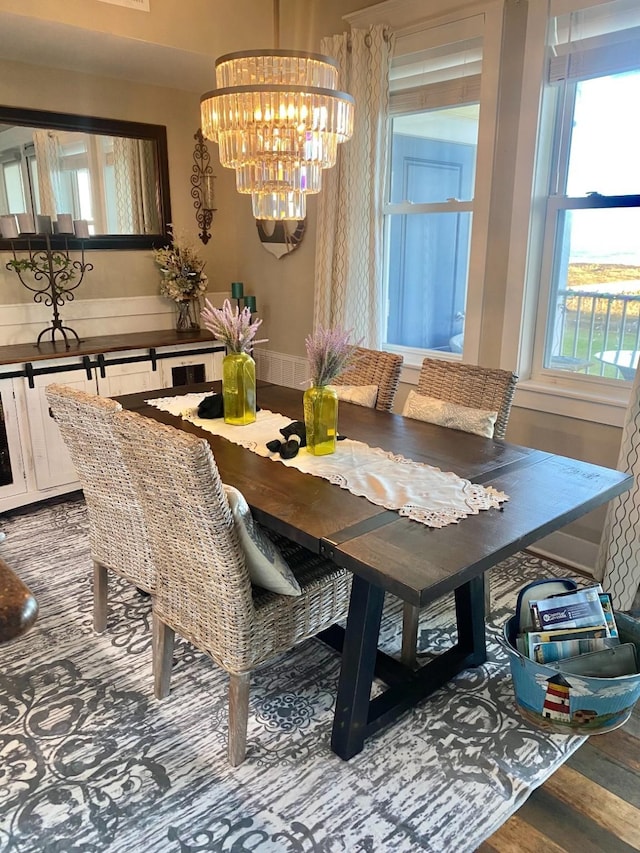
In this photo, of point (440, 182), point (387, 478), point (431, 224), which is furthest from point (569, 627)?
point (440, 182)

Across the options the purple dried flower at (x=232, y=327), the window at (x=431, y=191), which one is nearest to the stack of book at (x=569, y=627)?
the purple dried flower at (x=232, y=327)

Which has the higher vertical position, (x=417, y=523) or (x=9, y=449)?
(x=417, y=523)

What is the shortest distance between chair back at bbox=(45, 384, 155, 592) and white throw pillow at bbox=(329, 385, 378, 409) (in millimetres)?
1171

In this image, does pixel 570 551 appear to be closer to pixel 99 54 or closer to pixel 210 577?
pixel 210 577

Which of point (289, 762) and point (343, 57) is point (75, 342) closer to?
point (343, 57)

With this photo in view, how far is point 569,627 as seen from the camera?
2006 mm

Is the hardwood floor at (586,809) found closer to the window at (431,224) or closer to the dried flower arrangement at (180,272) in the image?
the window at (431,224)

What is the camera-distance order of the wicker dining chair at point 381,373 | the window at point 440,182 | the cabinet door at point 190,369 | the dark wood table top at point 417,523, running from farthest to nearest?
1. the cabinet door at point 190,369
2. the window at point 440,182
3. the wicker dining chair at point 381,373
4. the dark wood table top at point 417,523

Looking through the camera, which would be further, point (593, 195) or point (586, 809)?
point (593, 195)

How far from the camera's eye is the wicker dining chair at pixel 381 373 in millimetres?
2895

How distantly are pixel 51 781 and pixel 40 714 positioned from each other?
31 cm

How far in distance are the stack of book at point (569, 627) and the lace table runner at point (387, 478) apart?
1.62 ft

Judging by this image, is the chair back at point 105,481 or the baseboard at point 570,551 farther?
the baseboard at point 570,551

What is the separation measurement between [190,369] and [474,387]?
2068mm
